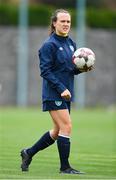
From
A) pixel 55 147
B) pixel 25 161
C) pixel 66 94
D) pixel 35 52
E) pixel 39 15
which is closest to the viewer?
pixel 66 94

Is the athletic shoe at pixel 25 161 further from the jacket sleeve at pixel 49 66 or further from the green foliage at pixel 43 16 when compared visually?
the green foliage at pixel 43 16

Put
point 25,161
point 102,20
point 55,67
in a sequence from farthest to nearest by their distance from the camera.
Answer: point 102,20 → point 25,161 → point 55,67

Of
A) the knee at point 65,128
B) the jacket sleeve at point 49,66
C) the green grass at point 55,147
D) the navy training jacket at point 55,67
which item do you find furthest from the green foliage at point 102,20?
the knee at point 65,128

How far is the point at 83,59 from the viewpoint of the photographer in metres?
11.8

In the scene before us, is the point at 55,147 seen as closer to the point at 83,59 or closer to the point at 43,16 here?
the point at 83,59

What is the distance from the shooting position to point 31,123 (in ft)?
78.3

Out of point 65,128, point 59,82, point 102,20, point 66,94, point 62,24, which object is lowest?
point 102,20

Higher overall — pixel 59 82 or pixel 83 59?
pixel 83 59

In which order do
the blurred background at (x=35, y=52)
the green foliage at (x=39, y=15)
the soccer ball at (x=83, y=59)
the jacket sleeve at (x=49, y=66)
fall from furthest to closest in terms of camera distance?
the green foliage at (x=39, y=15) < the blurred background at (x=35, y=52) < the soccer ball at (x=83, y=59) < the jacket sleeve at (x=49, y=66)

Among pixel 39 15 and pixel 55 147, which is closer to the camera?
pixel 55 147

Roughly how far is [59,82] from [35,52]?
2482 centimetres

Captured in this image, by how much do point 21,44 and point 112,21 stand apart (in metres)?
4.53

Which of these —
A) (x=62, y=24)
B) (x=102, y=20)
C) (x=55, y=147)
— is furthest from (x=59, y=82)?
(x=102, y=20)

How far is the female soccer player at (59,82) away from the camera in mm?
11422
